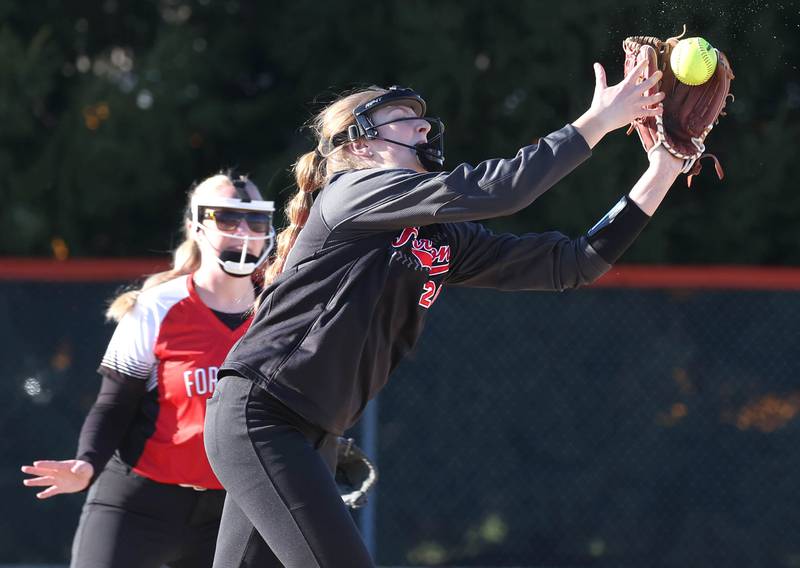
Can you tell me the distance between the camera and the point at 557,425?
652 centimetres

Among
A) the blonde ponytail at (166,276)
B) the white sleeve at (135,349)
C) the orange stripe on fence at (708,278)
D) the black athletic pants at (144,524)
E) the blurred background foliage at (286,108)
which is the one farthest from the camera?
the blurred background foliage at (286,108)

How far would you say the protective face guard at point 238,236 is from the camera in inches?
159

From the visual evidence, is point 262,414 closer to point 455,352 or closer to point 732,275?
point 455,352

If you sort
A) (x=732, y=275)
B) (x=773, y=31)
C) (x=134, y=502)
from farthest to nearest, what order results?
(x=732, y=275)
(x=773, y=31)
(x=134, y=502)

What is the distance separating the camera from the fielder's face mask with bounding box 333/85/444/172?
3146mm

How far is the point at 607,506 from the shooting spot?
6.50 meters

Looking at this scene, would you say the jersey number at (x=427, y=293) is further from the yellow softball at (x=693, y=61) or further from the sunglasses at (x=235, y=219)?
the sunglasses at (x=235, y=219)

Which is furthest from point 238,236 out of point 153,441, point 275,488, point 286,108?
point 286,108

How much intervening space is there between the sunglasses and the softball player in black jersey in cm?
116

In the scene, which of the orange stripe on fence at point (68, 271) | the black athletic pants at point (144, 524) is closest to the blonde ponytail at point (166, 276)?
the black athletic pants at point (144, 524)

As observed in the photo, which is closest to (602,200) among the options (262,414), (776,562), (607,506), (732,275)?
(732,275)

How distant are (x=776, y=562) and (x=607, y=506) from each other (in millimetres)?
956

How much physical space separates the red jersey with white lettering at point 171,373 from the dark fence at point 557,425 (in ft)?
8.97

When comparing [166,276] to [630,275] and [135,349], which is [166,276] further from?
[630,275]
